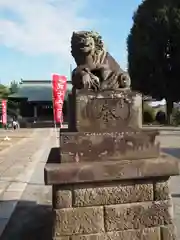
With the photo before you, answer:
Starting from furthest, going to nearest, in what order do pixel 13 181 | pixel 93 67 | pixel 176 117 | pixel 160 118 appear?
pixel 160 118 → pixel 176 117 → pixel 13 181 → pixel 93 67

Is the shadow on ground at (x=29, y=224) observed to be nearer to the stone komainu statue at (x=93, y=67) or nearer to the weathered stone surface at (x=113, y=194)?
the weathered stone surface at (x=113, y=194)

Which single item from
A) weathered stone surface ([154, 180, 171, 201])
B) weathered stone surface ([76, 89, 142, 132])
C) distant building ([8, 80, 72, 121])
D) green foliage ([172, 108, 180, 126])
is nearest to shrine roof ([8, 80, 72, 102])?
distant building ([8, 80, 72, 121])

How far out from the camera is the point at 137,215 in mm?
3609

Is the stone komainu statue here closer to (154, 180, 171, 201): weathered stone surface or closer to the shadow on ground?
(154, 180, 171, 201): weathered stone surface

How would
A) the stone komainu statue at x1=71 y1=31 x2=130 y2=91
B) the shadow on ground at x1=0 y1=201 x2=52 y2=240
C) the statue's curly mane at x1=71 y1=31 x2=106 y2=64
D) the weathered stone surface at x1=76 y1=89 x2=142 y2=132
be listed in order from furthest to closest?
the shadow on ground at x1=0 y1=201 x2=52 y2=240 < the statue's curly mane at x1=71 y1=31 x2=106 y2=64 < the stone komainu statue at x1=71 y1=31 x2=130 y2=91 < the weathered stone surface at x1=76 y1=89 x2=142 y2=132

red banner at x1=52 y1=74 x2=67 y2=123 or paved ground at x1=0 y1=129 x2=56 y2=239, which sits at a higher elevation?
red banner at x1=52 y1=74 x2=67 y2=123

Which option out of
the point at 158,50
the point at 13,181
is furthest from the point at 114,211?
the point at 158,50

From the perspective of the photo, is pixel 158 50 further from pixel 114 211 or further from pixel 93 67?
pixel 114 211

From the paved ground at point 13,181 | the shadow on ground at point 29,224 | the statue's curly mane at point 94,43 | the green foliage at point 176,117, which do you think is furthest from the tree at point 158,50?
the statue's curly mane at point 94,43

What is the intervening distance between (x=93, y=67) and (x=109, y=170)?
4.11 ft

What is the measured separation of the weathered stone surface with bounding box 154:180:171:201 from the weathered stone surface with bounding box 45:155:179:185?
0.13 m

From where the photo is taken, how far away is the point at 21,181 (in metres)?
8.55

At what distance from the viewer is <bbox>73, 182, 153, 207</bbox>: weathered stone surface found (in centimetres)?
351

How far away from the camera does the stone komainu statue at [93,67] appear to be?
3906 mm
